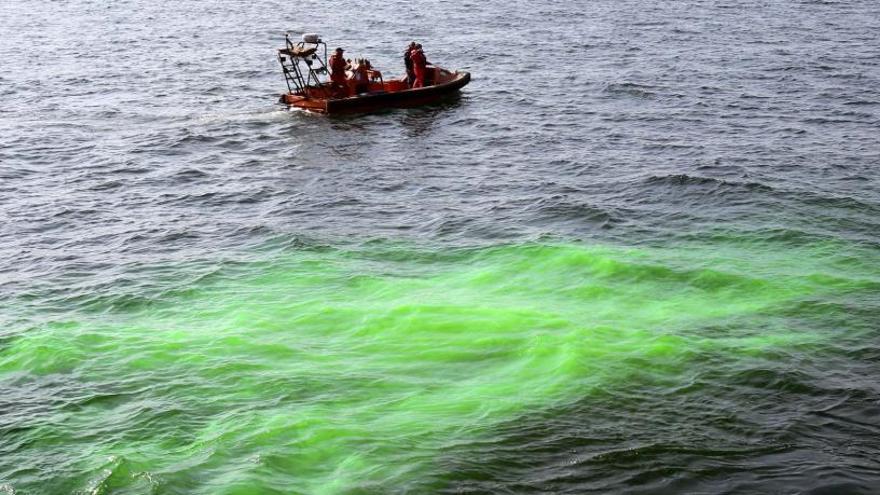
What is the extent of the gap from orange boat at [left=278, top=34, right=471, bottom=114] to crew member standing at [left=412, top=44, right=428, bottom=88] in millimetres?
340

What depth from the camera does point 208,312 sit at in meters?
16.6

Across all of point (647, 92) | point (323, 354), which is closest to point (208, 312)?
point (323, 354)

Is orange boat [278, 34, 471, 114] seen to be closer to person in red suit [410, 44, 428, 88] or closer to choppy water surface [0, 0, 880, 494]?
person in red suit [410, 44, 428, 88]

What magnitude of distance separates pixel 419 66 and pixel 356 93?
2.20 meters

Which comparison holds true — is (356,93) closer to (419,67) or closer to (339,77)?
(339,77)

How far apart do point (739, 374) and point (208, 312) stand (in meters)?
8.57

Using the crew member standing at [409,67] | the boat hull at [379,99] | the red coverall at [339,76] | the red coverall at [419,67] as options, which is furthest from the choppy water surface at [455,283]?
the crew member standing at [409,67]

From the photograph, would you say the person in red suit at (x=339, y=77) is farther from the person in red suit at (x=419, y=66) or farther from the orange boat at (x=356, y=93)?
the person in red suit at (x=419, y=66)

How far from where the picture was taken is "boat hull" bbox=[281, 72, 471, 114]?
29859mm

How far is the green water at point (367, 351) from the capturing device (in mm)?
11938

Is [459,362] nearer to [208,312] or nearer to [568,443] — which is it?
[568,443]

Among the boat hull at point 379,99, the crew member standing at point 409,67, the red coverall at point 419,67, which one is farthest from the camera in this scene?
the crew member standing at point 409,67

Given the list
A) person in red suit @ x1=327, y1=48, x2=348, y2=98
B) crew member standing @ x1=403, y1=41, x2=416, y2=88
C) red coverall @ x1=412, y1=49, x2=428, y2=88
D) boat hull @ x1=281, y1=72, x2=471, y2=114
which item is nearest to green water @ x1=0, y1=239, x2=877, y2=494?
boat hull @ x1=281, y1=72, x2=471, y2=114

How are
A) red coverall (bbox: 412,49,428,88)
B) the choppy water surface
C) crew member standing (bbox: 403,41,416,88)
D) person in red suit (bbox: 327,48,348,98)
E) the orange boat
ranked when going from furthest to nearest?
crew member standing (bbox: 403,41,416,88) → red coverall (bbox: 412,49,428,88) → person in red suit (bbox: 327,48,348,98) → the orange boat → the choppy water surface
